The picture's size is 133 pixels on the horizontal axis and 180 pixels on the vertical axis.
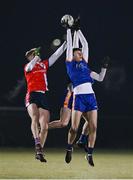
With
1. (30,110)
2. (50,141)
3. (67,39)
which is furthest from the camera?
(50,141)

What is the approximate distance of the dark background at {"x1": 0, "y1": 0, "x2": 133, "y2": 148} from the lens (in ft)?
63.6

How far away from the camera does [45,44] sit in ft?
63.7

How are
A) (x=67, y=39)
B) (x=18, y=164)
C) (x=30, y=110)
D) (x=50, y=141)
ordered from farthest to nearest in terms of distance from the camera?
1. (x=50, y=141)
2. (x=18, y=164)
3. (x=30, y=110)
4. (x=67, y=39)

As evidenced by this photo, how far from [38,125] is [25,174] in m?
0.88

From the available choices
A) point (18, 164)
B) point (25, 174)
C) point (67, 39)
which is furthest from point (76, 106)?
point (18, 164)

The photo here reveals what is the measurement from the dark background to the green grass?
2.20 meters

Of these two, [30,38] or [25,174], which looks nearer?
[25,174]

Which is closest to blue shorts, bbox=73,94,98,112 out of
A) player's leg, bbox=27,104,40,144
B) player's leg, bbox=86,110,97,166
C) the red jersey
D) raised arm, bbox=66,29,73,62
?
player's leg, bbox=86,110,97,166

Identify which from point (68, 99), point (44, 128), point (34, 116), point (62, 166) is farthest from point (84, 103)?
point (62, 166)

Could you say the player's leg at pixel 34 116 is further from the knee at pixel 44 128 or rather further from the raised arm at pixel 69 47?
the raised arm at pixel 69 47

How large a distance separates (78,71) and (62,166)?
3.41 metres

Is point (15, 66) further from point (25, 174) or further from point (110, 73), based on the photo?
point (25, 174)

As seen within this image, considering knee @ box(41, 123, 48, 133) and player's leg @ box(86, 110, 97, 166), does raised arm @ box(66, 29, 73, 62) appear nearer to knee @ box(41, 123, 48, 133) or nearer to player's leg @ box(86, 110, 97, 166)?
player's leg @ box(86, 110, 97, 166)

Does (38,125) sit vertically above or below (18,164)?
above
